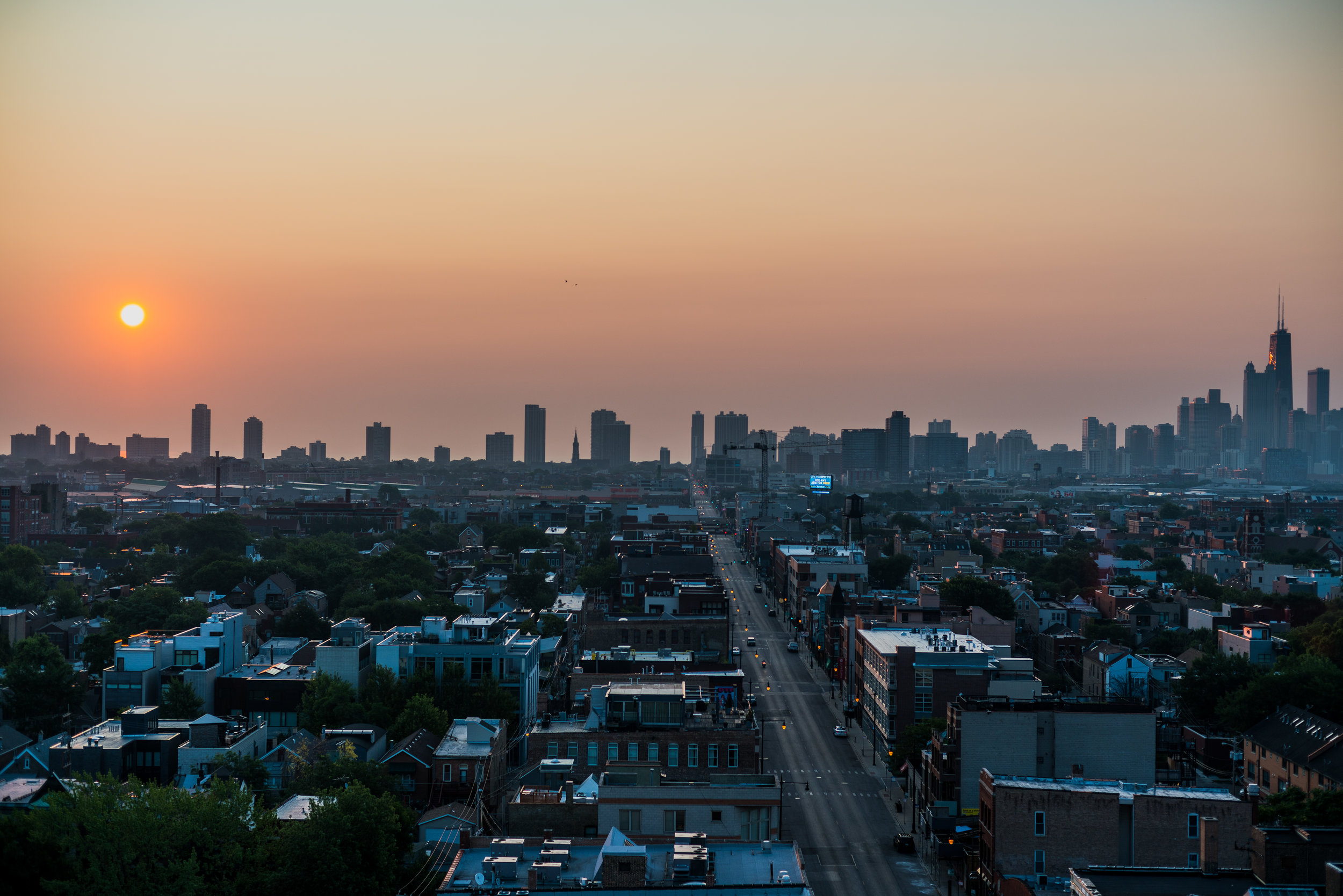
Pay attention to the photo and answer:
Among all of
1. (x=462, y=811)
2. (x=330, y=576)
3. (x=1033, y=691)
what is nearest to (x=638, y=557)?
(x=330, y=576)

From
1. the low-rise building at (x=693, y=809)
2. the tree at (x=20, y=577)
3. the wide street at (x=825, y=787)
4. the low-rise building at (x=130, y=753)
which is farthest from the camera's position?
the tree at (x=20, y=577)

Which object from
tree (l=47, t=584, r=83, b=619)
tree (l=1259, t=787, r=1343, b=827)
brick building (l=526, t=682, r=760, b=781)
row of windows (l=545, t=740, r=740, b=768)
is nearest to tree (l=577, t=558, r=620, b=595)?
tree (l=47, t=584, r=83, b=619)

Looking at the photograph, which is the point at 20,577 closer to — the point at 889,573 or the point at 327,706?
the point at 327,706

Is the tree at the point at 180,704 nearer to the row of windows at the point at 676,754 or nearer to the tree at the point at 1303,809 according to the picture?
the row of windows at the point at 676,754

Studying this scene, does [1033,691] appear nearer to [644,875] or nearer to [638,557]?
[644,875]

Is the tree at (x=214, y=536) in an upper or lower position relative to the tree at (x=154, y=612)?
upper

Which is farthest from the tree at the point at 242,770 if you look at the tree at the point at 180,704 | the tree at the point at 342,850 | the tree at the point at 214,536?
the tree at the point at 214,536

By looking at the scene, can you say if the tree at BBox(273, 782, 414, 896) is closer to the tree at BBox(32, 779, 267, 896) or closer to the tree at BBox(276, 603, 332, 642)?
the tree at BBox(32, 779, 267, 896)

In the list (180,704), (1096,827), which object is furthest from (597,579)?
(1096,827)
